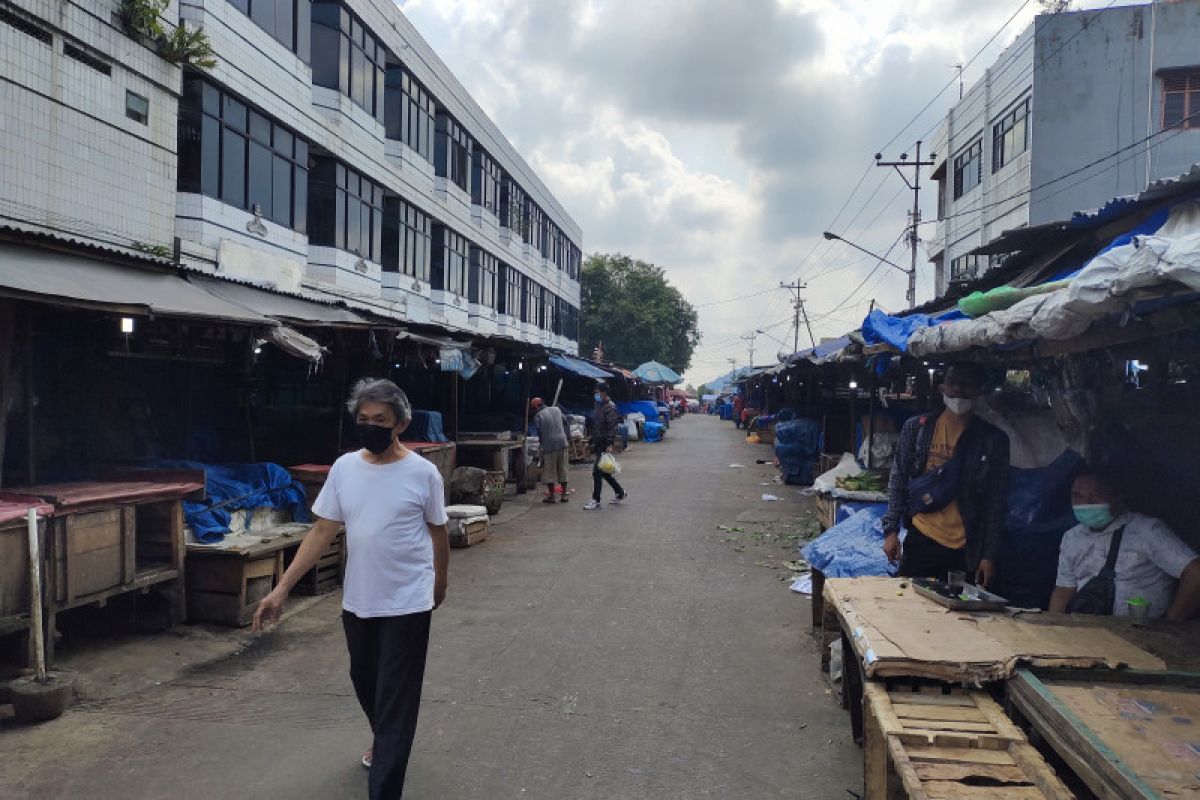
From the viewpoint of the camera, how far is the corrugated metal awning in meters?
5.80

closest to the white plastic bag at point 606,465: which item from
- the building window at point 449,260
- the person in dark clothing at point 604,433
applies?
the person in dark clothing at point 604,433

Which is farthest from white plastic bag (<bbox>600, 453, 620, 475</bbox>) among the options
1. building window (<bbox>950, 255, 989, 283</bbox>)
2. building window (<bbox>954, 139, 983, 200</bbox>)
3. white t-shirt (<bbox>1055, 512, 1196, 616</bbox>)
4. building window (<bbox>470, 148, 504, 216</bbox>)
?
building window (<bbox>954, 139, 983, 200</bbox>)

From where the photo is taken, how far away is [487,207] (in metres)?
30.8

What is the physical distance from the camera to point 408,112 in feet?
71.8

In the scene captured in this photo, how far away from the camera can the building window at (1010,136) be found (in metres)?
22.1

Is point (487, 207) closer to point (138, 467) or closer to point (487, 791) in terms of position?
point (138, 467)

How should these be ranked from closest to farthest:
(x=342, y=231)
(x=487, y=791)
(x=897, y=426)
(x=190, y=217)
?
(x=487, y=791)
(x=897, y=426)
(x=190, y=217)
(x=342, y=231)

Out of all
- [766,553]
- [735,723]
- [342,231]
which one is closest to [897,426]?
[766,553]

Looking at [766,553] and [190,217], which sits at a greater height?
[190,217]

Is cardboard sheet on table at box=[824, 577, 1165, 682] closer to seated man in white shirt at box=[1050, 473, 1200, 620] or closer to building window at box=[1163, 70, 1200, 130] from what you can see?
A: seated man in white shirt at box=[1050, 473, 1200, 620]

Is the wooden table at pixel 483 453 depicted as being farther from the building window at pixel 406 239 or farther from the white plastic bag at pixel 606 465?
the building window at pixel 406 239

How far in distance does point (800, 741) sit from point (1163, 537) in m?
2.27

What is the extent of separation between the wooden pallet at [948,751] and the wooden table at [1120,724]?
0.38 ft

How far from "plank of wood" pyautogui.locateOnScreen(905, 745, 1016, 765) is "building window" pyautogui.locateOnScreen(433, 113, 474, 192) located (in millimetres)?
24392
